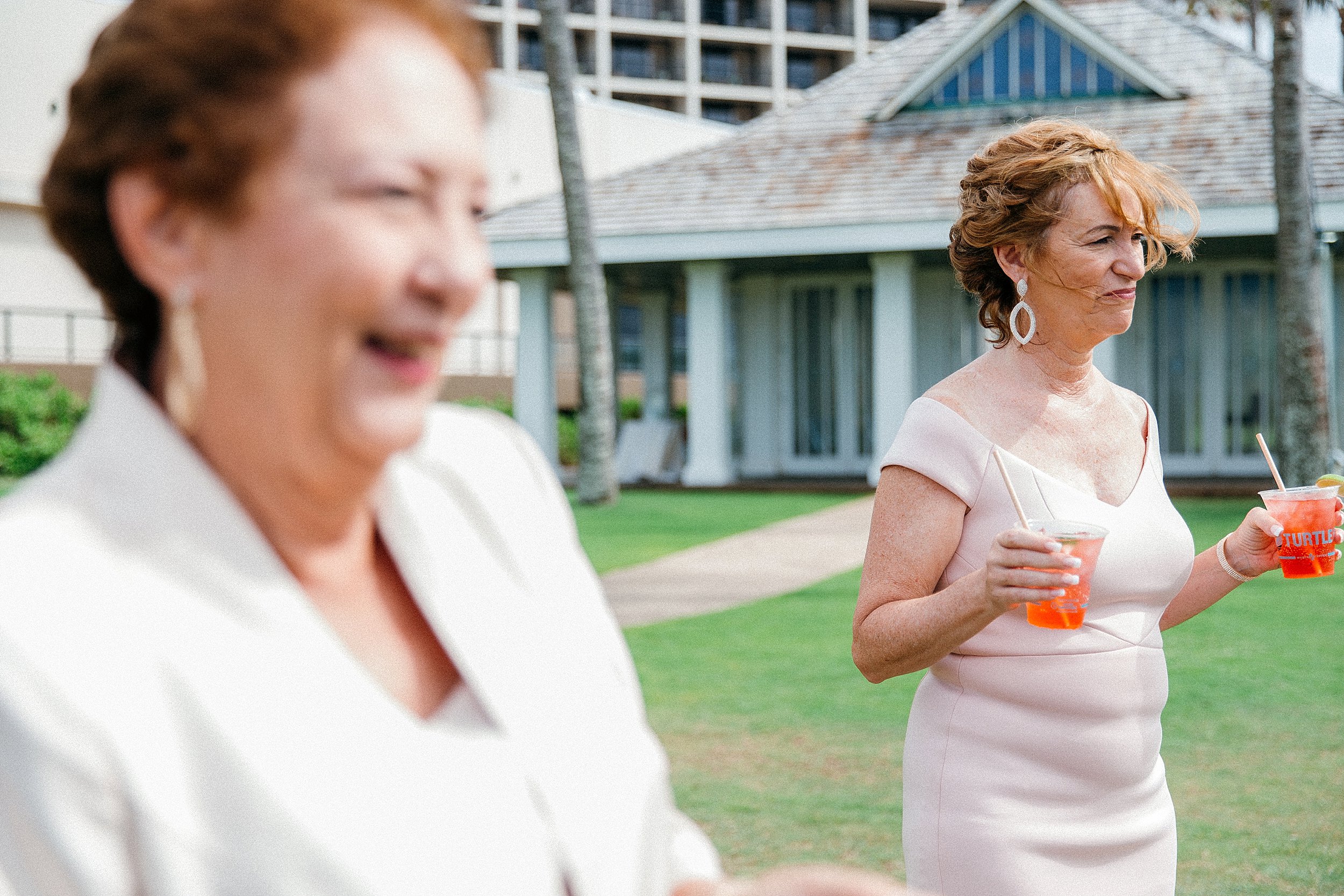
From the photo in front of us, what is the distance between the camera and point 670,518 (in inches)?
579

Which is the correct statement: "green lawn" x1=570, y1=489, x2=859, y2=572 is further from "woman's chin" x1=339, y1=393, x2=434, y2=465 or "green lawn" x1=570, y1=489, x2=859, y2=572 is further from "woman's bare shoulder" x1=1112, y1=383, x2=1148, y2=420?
"woman's chin" x1=339, y1=393, x2=434, y2=465

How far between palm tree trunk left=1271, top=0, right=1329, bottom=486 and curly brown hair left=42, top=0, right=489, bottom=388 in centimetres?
1330

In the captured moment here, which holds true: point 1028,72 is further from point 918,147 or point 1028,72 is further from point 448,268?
point 448,268

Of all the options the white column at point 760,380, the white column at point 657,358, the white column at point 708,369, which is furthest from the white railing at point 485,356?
the white column at point 708,369

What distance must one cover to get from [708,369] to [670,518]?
4325 millimetres

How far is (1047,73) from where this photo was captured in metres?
18.8

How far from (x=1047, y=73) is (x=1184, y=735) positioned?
14.9 m

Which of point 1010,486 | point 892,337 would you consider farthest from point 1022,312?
point 892,337

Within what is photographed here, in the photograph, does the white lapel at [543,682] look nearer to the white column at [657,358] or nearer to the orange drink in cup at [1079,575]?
the orange drink in cup at [1079,575]

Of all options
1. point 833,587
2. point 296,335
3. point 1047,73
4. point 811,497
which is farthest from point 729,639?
point 1047,73

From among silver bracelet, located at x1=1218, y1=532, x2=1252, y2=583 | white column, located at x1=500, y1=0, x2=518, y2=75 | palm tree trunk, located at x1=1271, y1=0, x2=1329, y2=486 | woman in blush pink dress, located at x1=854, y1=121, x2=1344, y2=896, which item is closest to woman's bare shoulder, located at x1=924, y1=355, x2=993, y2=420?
woman in blush pink dress, located at x1=854, y1=121, x2=1344, y2=896

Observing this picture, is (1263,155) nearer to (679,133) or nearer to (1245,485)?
(1245,485)

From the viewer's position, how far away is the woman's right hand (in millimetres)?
2123

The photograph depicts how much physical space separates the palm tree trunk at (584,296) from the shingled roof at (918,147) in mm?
2824
